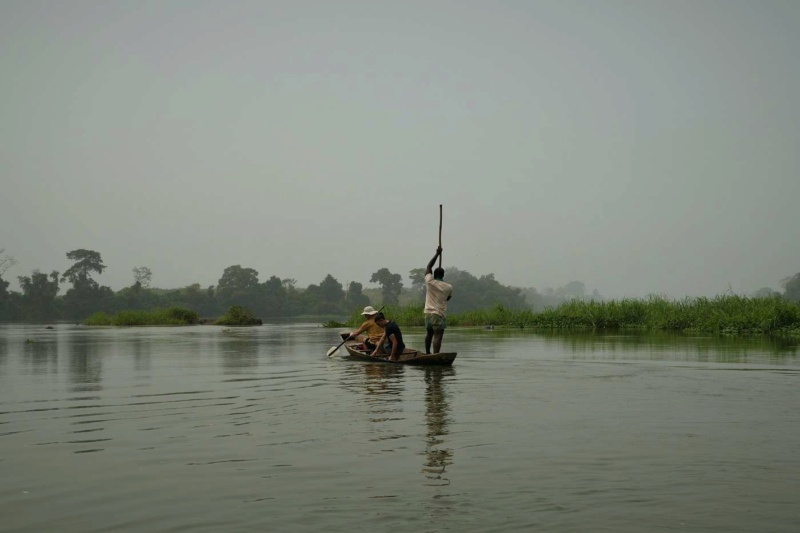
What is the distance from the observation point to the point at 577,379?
15172mm

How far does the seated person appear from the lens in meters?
19.3

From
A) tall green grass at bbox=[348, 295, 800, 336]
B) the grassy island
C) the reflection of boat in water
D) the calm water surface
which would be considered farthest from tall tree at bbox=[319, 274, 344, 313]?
the calm water surface

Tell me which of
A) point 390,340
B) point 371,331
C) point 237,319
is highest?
point 371,331

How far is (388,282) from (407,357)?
98.5 m

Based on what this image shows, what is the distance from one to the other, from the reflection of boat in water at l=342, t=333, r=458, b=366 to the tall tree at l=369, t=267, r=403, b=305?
312 ft

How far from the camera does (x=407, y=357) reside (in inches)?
760

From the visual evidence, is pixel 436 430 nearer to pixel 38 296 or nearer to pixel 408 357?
pixel 408 357

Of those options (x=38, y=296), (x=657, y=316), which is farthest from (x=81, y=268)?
(x=657, y=316)

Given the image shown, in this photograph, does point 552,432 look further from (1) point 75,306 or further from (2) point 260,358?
(1) point 75,306

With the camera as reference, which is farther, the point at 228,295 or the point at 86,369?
the point at 228,295

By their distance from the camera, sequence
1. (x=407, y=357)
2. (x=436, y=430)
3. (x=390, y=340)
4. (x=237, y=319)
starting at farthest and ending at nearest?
(x=237, y=319) < (x=390, y=340) < (x=407, y=357) < (x=436, y=430)

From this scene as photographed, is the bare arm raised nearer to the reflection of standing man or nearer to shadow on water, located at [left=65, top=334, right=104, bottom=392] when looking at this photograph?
the reflection of standing man

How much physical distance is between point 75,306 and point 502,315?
66.0 metres

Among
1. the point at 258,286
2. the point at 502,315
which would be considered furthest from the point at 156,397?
the point at 258,286
